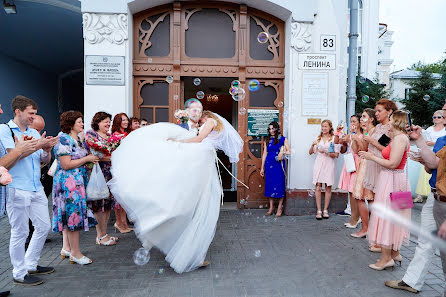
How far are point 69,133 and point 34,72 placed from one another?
8.32 m

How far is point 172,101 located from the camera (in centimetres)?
718

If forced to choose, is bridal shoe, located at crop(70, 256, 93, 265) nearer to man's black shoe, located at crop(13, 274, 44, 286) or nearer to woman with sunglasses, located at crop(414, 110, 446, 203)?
man's black shoe, located at crop(13, 274, 44, 286)

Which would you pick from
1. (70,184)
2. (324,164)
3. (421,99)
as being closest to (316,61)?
(324,164)

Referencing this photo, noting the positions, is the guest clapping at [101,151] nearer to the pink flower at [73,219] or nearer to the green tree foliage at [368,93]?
the pink flower at [73,219]

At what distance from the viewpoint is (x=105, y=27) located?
6566mm

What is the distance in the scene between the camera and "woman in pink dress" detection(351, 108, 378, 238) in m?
4.70

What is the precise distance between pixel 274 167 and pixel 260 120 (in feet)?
4.10

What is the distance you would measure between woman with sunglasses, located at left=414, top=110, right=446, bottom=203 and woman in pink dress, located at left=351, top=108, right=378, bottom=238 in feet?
7.66

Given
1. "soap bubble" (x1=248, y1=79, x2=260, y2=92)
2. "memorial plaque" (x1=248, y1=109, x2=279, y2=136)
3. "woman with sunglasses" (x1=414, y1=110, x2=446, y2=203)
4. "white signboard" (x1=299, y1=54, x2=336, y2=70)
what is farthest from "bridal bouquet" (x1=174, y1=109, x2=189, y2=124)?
"woman with sunglasses" (x1=414, y1=110, x2=446, y2=203)

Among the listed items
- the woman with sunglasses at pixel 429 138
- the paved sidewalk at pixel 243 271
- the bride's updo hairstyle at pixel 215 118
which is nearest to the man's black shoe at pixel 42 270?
the paved sidewalk at pixel 243 271

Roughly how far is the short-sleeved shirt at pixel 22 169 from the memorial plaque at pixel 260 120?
185 inches

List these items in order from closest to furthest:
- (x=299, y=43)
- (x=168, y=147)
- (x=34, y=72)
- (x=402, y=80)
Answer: (x=168, y=147) → (x=299, y=43) → (x=34, y=72) → (x=402, y=80)

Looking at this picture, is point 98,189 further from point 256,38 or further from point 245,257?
point 256,38

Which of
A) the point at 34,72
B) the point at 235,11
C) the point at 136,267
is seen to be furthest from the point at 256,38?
the point at 34,72
